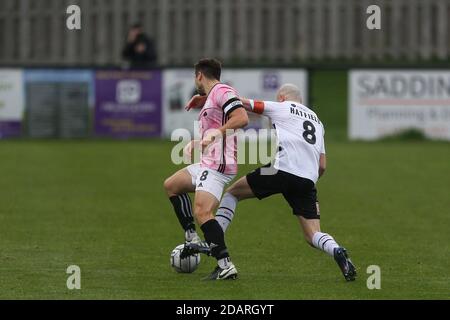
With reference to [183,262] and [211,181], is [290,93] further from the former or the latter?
[183,262]

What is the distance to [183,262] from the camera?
1116 cm

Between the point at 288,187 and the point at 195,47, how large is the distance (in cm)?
2473

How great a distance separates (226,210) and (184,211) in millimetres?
405

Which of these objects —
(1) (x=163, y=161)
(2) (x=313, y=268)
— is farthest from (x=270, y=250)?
(1) (x=163, y=161)

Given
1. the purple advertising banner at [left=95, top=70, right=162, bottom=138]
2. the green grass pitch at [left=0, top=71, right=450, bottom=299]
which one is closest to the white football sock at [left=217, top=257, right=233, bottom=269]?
the green grass pitch at [left=0, top=71, right=450, bottom=299]

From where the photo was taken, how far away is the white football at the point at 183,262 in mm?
11148

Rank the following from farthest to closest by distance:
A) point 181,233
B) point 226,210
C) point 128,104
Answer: point 128,104 < point 181,233 < point 226,210

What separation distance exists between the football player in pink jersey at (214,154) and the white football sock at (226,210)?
13.1 inches

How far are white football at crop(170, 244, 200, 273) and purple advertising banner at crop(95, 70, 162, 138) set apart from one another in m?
15.1

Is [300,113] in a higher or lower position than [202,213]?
higher

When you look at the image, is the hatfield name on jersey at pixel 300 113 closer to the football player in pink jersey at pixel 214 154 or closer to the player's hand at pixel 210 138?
the football player in pink jersey at pixel 214 154

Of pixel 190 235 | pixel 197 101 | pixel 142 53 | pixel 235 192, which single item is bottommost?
pixel 190 235

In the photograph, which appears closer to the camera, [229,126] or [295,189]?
[229,126]

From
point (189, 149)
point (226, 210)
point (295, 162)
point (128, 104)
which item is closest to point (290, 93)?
point (295, 162)
